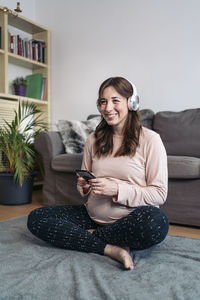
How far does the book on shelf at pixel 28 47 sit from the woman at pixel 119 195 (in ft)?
7.92

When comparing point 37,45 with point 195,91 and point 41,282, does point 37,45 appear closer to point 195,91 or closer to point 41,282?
point 195,91

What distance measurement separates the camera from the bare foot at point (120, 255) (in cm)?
127

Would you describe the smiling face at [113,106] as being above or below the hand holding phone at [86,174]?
above

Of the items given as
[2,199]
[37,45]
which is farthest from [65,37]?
[2,199]

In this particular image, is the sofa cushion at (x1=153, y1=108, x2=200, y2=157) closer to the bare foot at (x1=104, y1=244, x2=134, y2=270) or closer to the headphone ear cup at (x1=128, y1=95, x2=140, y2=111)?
the headphone ear cup at (x1=128, y1=95, x2=140, y2=111)

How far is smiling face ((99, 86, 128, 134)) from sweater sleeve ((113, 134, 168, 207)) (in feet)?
0.66

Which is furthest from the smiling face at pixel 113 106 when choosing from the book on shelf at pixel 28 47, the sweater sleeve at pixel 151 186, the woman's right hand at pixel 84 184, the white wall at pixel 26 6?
the white wall at pixel 26 6

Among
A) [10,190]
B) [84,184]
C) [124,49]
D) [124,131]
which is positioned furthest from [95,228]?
[124,49]

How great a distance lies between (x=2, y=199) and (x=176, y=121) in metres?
1.65

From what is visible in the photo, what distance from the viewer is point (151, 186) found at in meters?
1.38

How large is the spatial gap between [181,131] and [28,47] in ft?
7.14

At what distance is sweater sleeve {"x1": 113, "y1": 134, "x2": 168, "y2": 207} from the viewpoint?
1.34m

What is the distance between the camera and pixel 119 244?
1373 millimetres

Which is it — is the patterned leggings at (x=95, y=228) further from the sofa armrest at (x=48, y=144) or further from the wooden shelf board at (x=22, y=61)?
the wooden shelf board at (x=22, y=61)
